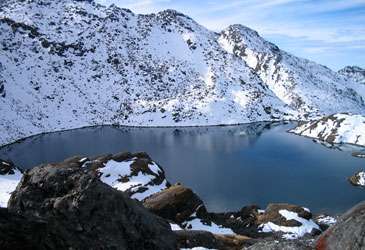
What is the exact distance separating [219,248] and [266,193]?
66735 mm

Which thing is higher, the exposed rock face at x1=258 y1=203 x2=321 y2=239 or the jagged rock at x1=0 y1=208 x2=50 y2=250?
the jagged rock at x1=0 y1=208 x2=50 y2=250

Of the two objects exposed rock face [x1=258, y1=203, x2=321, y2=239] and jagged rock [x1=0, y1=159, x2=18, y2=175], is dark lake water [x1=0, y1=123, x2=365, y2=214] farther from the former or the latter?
jagged rock [x1=0, y1=159, x2=18, y2=175]

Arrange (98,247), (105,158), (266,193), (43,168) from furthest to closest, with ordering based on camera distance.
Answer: (266,193) < (105,158) < (43,168) < (98,247)

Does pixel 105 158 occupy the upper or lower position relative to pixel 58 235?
lower

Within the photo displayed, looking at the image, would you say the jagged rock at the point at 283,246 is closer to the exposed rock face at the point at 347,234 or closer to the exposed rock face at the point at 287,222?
the exposed rock face at the point at 347,234

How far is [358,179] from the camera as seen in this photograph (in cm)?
10269

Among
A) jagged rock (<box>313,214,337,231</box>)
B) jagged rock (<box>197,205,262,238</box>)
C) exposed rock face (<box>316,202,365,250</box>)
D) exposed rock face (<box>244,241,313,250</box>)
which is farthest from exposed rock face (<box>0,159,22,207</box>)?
exposed rock face (<box>316,202,365,250</box>)

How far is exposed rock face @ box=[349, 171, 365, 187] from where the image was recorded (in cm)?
10081

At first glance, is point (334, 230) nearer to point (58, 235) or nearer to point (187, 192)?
point (58, 235)

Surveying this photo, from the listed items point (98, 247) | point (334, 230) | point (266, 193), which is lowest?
point (266, 193)

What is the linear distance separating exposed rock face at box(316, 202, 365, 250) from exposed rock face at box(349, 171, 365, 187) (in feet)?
314

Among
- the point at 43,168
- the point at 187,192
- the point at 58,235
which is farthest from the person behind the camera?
the point at 187,192

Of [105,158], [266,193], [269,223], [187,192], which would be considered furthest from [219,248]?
[266,193]

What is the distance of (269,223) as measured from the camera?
58.9 m
